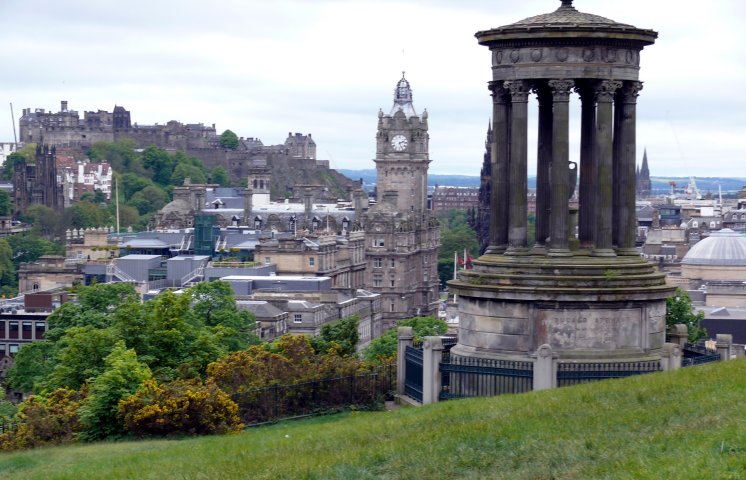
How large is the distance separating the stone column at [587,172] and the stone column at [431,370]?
357 centimetres

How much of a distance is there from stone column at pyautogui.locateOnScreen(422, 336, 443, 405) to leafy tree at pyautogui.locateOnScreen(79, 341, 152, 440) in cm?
834

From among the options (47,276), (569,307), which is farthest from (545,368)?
(47,276)

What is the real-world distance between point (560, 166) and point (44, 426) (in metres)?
15.8

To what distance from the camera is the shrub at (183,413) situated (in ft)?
148

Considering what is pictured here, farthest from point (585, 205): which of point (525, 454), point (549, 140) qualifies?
point (525, 454)

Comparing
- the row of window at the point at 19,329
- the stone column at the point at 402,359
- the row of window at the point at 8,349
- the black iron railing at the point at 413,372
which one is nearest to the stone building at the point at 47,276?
the row of window at the point at 19,329

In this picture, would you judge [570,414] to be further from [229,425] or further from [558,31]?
[229,425]

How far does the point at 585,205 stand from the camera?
42281 mm

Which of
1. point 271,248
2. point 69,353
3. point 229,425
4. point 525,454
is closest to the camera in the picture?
point 525,454

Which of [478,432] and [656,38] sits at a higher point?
[656,38]

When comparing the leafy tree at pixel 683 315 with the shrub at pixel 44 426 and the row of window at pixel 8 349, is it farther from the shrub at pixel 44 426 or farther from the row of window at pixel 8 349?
the row of window at pixel 8 349

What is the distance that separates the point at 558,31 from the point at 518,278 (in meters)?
4.83

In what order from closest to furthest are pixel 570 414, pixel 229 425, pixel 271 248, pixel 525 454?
pixel 525 454 < pixel 570 414 < pixel 229 425 < pixel 271 248

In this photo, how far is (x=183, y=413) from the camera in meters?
45.5
